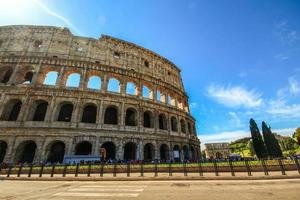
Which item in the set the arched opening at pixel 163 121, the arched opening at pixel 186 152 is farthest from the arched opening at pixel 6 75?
the arched opening at pixel 186 152

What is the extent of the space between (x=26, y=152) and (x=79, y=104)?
25.6ft

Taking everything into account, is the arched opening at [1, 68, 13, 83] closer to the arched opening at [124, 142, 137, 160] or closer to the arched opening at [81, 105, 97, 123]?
the arched opening at [81, 105, 97, 123]

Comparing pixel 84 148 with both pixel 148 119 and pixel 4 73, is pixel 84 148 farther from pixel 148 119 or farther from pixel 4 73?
pixel 4 73

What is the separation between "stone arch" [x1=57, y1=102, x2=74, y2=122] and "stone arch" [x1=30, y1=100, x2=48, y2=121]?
1833 millimetres

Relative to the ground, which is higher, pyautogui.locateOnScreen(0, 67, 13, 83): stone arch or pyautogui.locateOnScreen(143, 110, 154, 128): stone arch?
pyautogui.locateOnScreen(0, 67, 13, 83): stone arch

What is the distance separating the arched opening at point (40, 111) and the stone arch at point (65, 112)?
6.02 ft

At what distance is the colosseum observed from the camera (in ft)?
56.0

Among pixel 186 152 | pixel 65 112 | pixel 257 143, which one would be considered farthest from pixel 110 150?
pixel 257 143

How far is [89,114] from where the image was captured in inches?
798

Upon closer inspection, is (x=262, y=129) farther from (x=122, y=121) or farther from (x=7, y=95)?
(x=7, y=95)

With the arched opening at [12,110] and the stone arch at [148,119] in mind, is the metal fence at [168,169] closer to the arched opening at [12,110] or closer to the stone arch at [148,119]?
the arched opening at [12,110]

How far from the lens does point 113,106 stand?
67.8ft

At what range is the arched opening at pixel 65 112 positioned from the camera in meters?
19.5

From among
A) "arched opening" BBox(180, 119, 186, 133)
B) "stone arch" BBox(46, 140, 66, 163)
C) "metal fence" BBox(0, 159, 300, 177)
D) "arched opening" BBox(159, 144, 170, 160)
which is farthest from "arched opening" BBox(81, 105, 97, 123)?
Answer: "arched opening" BBox(180, 119, 186, 133)
